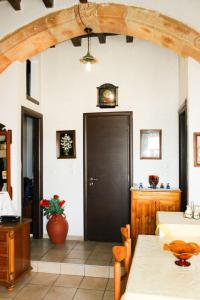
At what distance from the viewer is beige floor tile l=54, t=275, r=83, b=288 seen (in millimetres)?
3543

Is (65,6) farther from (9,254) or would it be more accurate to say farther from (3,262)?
(3,262)

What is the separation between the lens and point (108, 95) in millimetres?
4848

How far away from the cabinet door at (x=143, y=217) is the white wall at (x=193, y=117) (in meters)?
0.75

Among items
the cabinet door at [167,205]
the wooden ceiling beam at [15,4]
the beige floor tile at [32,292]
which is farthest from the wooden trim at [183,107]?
the beige floor tile at [32,292]

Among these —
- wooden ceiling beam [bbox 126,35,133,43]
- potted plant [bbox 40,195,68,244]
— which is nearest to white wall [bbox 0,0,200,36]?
wooden ceiling beam [bbox 126,35,133,43]

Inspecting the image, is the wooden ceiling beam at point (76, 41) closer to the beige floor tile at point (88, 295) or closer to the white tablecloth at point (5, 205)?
the white tablecloth at point (5, 205)

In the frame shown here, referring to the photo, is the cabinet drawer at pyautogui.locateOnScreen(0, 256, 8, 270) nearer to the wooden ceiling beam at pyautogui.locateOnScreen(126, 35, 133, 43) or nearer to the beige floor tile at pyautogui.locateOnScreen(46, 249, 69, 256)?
the beige floor tile at pyautogui.locateOnScreen(46, 249, 69, 256)

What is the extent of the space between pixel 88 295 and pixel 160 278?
1.69 metres

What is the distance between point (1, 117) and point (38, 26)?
1.40m

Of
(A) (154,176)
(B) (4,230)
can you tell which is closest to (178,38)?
(A) (154,176)

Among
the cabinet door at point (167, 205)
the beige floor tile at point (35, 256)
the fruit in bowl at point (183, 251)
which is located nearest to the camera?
the fruit in bowl at point (183, 251)

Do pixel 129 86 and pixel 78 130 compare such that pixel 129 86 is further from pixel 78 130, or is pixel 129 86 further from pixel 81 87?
pixel 78 130

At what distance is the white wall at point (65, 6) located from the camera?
3.17m

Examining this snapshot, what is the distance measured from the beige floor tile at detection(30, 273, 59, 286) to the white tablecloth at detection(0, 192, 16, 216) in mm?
907
